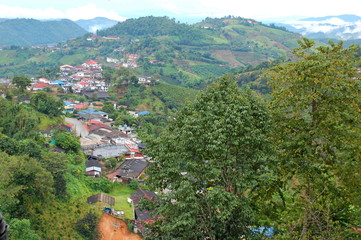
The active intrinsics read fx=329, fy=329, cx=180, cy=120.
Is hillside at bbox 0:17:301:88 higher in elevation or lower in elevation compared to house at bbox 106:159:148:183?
higher

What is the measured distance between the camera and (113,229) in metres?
13.4

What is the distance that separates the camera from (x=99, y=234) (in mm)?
12898

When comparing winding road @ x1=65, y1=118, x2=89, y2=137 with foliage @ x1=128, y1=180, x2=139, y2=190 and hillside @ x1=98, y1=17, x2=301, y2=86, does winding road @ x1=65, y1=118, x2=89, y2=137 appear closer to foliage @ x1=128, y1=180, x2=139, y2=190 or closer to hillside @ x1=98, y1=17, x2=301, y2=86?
foliage @ x1=128, y1=180, x2=139, y2=190


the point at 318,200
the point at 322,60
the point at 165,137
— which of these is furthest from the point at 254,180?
the point at 322,60

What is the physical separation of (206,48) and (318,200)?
64.6m

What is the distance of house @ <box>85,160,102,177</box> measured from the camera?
17.2 metres

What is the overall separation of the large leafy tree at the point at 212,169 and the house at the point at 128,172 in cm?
1229

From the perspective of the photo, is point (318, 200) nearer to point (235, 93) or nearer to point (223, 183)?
point (223, 183)

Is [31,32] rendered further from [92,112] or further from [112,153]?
[112,153]

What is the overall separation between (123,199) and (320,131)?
12.3 m

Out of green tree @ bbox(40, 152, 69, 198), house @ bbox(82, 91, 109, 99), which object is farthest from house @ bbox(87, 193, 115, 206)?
house @ bbox(82, 91, 109, 99)

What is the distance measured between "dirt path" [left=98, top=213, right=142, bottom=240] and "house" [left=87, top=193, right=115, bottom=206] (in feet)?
3.15

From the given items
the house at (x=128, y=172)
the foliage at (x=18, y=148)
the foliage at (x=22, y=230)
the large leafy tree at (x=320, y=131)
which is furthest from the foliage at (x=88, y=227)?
the large leafy tree at (x=320, y=131)

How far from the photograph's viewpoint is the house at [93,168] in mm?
17234
